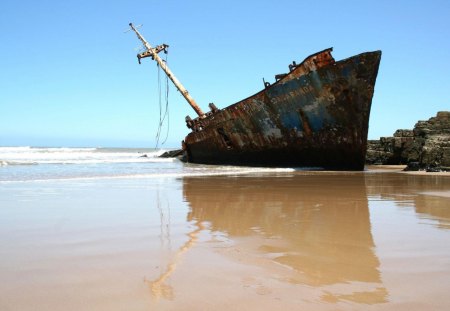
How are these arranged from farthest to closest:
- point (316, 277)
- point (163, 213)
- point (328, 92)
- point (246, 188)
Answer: point (328, 92), point (246, 188), point (163, 213), point (316, 277)

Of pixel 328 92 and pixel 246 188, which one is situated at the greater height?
pixel 328 92

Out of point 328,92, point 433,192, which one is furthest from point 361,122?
point 433,192

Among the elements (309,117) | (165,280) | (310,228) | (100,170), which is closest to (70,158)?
(100,170)

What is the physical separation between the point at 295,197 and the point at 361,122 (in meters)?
6.51

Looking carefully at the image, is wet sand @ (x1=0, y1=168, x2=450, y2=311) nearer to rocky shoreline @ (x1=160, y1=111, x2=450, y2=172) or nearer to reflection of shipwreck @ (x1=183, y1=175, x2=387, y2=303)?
reflection of shipwreck @ (x1=183, y1=175, x2=387, y2=303)

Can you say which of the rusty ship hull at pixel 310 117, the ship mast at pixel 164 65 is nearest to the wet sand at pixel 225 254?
the rusty ship hull at pixel 310 117

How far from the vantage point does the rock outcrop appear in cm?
1117

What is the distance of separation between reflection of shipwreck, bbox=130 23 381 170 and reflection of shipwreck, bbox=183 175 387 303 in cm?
500

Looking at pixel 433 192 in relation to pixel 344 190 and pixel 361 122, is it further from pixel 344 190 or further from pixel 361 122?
pixel 361 122

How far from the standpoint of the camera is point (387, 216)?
4.12 meters

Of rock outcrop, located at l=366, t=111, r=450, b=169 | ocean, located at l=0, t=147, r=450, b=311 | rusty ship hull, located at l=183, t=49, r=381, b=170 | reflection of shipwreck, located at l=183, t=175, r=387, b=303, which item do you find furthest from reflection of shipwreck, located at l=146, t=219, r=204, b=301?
rock outcrop, located at l=366, t=111, r=450, b=169

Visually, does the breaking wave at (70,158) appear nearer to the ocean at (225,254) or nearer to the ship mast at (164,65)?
the ship mast at (164,65)

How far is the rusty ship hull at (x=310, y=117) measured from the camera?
10961 millimetres

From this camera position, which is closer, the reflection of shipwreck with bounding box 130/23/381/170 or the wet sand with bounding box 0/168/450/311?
the wet sand with bounding box 0/168/450/311
